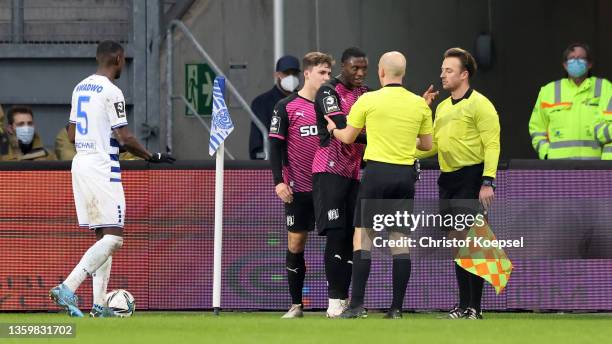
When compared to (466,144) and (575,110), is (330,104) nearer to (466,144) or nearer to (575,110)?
(466,144)

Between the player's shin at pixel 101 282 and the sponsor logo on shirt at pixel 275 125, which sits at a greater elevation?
the sponsor logo on shirt at pixel 275 125

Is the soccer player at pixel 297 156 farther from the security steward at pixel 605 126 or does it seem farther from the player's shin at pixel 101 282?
the security steward at pixel 605 126

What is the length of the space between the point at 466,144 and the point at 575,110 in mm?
2626

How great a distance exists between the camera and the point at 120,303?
13852 mm

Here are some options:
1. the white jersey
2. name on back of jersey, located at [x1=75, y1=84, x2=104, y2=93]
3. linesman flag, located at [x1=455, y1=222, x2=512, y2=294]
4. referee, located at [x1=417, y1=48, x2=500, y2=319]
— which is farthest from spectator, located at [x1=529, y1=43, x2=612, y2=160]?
name on back of jersey, located at [x1=75, y1=84, x2=104, y2=93]

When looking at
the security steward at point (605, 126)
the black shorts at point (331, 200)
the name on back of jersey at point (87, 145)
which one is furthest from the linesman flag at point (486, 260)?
the name on back of jersey at point (87, 145)

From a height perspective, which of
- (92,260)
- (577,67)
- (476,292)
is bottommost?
(476,292)

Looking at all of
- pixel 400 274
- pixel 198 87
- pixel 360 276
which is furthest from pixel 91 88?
pixel 198 87

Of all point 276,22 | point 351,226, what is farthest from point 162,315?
point 276,22

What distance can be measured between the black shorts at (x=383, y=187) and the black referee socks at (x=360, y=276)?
29 centimetres

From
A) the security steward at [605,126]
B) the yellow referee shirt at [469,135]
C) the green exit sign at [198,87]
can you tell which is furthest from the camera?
the green exit sign at [198,87]

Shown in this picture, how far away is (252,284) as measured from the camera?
14758 mm

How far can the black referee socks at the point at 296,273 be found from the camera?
1388cm

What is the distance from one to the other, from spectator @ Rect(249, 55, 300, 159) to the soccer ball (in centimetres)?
321
